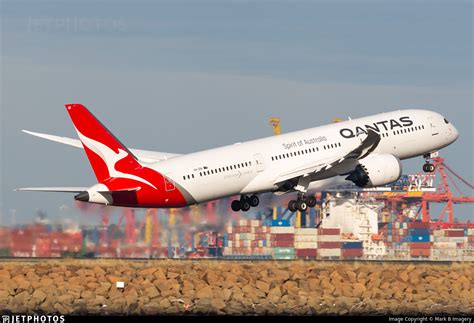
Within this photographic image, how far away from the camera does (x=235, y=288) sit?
189ft

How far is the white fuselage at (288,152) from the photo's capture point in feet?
227

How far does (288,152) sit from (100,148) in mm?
12980

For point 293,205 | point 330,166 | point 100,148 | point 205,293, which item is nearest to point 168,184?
point 100,148

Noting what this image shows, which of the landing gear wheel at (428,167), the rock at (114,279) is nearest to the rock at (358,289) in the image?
the rock at (114,279)

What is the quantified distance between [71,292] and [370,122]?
27.3 m

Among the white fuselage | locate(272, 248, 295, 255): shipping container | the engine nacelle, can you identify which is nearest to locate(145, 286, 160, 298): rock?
the white fuselage

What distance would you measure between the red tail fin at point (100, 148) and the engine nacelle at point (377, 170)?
1649 centimetres

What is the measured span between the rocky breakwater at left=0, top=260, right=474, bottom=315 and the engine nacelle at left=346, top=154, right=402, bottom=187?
1282cm

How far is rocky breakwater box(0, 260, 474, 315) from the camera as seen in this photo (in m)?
55.2

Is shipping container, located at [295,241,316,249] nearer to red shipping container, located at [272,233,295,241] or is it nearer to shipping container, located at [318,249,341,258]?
shipping container, located at [318,249,341,258]

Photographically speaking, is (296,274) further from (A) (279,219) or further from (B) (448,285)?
(A) (279,219)

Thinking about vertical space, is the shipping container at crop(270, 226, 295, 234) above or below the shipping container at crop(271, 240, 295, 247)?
above

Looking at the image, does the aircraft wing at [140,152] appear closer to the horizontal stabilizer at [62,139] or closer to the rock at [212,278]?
the horizontal stabilizer at [62,139]

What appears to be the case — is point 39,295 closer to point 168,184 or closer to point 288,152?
point 168,184
